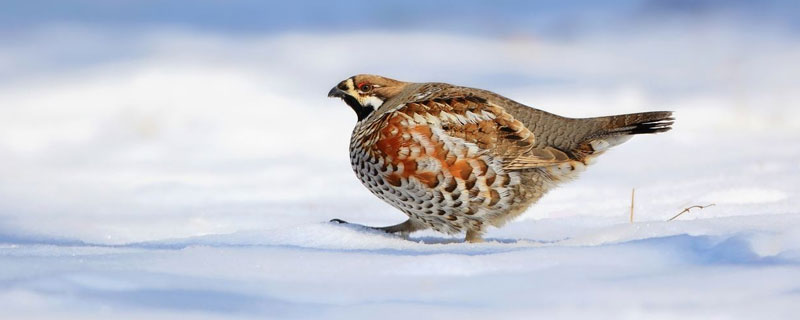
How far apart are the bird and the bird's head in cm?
25

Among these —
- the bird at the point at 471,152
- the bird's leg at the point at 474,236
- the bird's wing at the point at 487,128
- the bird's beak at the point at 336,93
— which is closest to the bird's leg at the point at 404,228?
the bird at the point at 471,152

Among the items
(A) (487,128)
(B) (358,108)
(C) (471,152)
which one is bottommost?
(C) (471,152)

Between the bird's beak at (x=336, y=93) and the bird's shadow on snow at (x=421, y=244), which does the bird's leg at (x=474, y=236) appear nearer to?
the bird's shadow on snow at (x=421, y=244)

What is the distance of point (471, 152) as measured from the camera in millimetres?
6953

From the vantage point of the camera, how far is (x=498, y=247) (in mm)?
5871

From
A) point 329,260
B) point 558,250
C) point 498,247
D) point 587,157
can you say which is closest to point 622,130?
point 587,157

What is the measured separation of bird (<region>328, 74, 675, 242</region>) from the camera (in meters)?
6.91

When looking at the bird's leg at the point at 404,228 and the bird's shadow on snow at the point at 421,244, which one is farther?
the bird's leg at the point at 404,228

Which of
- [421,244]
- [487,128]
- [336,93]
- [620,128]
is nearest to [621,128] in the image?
[620,128]

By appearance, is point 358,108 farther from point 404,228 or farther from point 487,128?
point 487,128

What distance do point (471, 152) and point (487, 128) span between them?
20cm

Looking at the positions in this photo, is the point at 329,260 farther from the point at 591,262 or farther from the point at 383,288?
the point at 591,262

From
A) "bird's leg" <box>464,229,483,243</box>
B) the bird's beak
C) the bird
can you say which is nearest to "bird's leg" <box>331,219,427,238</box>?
the bird

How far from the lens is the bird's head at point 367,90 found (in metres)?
7.64
